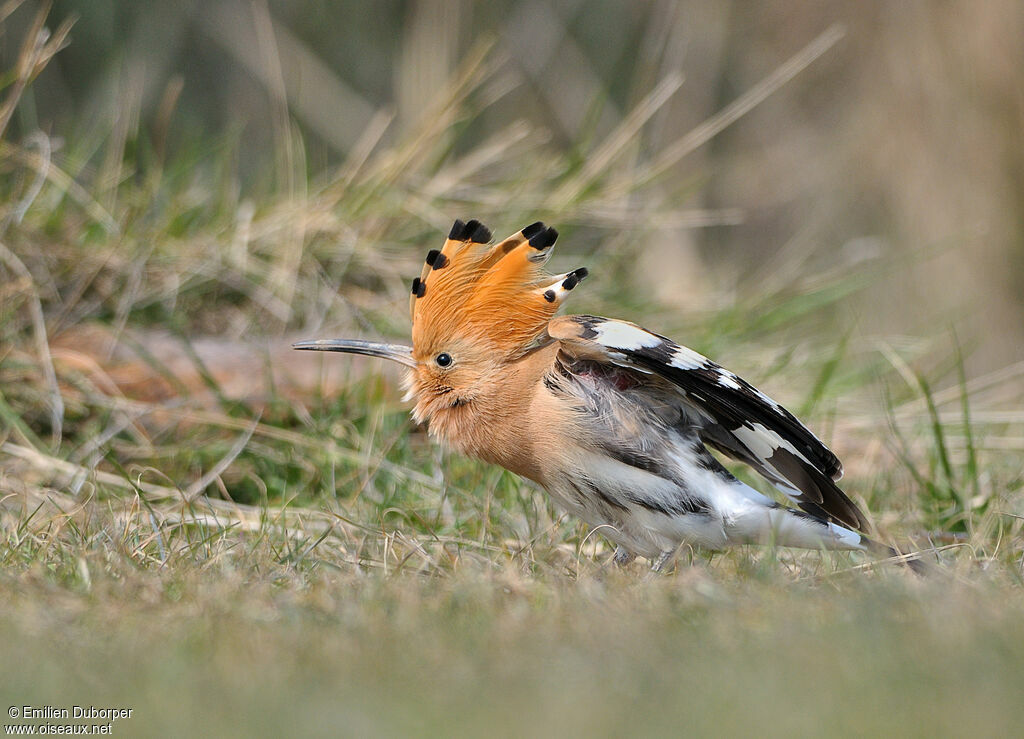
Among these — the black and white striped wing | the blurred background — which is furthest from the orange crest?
the blurred background

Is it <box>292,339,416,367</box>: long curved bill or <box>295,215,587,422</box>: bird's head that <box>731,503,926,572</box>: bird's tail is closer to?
<box>295,215,587,422</box>: bird's head

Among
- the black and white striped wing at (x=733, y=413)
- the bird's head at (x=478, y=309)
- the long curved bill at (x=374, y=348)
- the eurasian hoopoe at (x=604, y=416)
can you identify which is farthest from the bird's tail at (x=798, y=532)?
the long curved bill at (x=374, y=348)

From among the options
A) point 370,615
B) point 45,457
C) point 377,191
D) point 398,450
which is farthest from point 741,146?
point 370,615

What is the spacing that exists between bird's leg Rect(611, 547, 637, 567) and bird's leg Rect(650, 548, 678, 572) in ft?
0.31

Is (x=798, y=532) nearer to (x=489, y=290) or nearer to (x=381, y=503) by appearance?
(x=489, y=290)

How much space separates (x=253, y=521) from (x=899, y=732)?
7.38 feet

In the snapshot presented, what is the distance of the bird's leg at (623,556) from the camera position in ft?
9.81

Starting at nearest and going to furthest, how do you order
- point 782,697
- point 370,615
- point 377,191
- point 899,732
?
point 899,732 < point 782,697 < point 370,615 < point 377,191

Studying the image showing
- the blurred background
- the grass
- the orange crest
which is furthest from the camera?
the blurred background

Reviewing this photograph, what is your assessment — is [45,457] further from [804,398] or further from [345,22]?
[345,22]

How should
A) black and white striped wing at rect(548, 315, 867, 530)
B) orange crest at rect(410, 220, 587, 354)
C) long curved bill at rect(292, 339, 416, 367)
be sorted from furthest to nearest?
1. long curved bill at rect(292, 339, 416, 367)
2. orange crest at rect(410, 220, 587, 354)
3. black and white striped wing at rect(548, 315, 867, 530)

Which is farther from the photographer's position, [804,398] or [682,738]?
[804,398]

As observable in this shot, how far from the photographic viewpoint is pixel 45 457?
13.0 feet

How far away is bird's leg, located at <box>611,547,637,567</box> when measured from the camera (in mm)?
2990
